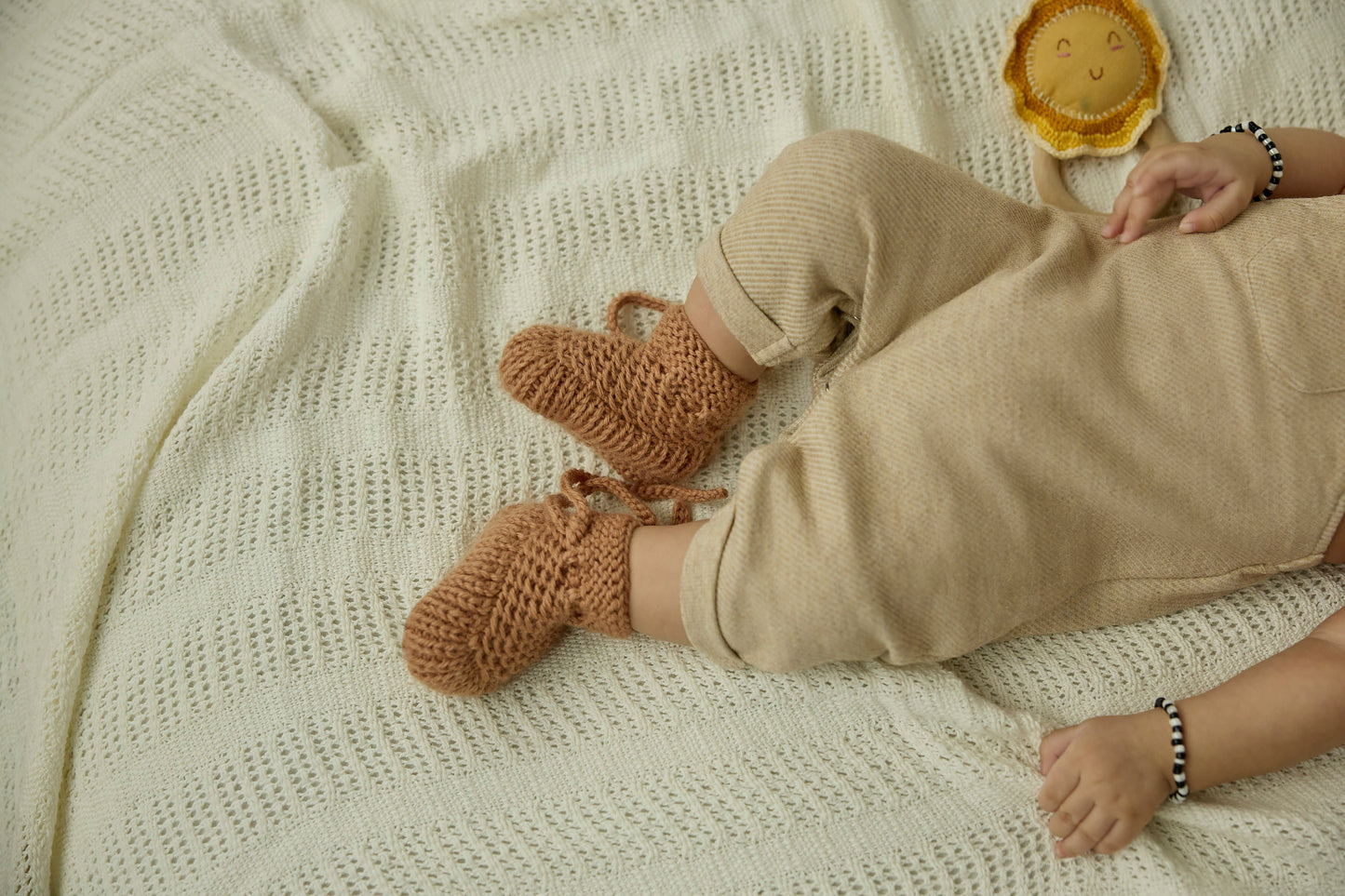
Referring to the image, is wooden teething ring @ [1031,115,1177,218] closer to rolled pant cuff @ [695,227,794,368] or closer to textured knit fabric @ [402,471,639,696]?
rolled pant cuff @ [695,227,794,368]

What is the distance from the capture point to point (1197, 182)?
93 centimetres

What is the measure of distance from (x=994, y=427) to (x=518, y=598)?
1.52 feet

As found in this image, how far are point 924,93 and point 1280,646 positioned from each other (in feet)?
2.34

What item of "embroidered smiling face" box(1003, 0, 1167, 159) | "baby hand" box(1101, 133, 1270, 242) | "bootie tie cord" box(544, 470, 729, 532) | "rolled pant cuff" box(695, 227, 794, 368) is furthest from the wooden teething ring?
"bootie tie cord" box(544, 470, 729, 532)

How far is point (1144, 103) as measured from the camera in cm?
105

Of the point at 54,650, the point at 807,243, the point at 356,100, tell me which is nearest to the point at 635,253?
the point at 807,243

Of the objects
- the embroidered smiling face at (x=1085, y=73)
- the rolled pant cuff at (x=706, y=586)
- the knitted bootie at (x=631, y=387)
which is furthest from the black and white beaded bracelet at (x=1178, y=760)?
the embroidered smiling face at (x=1085, y=73)

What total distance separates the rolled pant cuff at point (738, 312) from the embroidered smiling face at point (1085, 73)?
0.44 m

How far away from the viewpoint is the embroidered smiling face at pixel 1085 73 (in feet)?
3.34

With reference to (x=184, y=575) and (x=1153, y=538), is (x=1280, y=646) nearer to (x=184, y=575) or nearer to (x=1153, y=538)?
(x=1153, y=538)

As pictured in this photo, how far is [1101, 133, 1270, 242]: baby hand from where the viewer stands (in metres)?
0.90

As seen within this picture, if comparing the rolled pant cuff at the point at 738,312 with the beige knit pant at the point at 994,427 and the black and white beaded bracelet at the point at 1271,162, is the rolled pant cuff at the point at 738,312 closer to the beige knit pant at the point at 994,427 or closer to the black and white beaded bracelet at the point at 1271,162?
the beige knit pant at the point at 994,427

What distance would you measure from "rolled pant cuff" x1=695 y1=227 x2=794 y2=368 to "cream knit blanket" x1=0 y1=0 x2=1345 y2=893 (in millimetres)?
129

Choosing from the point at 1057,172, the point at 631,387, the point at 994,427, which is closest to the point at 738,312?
the point at 631,387
